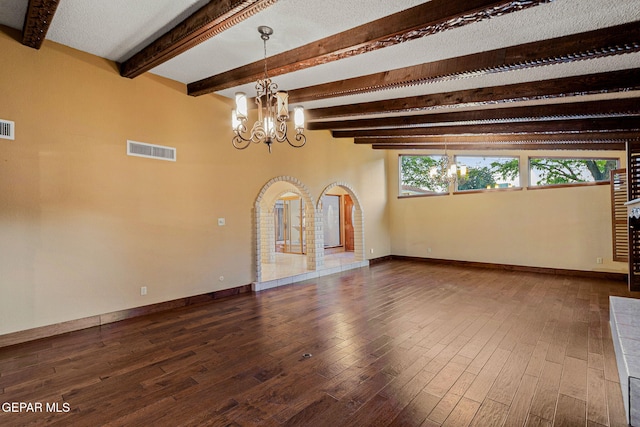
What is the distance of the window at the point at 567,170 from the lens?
6191 mm

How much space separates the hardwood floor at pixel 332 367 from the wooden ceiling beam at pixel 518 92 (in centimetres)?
269

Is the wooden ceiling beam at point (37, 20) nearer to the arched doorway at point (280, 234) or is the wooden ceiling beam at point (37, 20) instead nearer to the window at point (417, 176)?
the arched doorway at point (280, 234)

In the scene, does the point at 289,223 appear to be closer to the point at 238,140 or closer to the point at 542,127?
the point at 238,140

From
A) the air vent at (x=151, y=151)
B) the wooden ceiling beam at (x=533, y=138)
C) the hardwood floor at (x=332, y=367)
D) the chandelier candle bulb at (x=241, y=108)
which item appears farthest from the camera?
the wooden ceiling beam at (x=533, y=138)

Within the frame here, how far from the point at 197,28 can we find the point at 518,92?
359 cm

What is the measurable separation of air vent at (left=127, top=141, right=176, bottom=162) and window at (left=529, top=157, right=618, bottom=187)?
758cm

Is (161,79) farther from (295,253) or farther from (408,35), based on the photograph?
(295,253)

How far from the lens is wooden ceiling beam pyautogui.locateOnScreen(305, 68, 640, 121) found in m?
3.06

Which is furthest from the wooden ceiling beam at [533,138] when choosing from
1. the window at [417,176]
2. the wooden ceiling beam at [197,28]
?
the wooden ceiling beam at [197,28]

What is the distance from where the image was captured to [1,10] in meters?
2.90

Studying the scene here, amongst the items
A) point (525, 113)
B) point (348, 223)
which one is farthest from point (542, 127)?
point (348, 223)

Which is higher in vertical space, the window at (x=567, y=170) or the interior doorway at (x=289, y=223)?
the window at (x=567, y=170)

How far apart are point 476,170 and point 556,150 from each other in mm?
1669

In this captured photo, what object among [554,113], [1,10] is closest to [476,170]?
[554,113]
